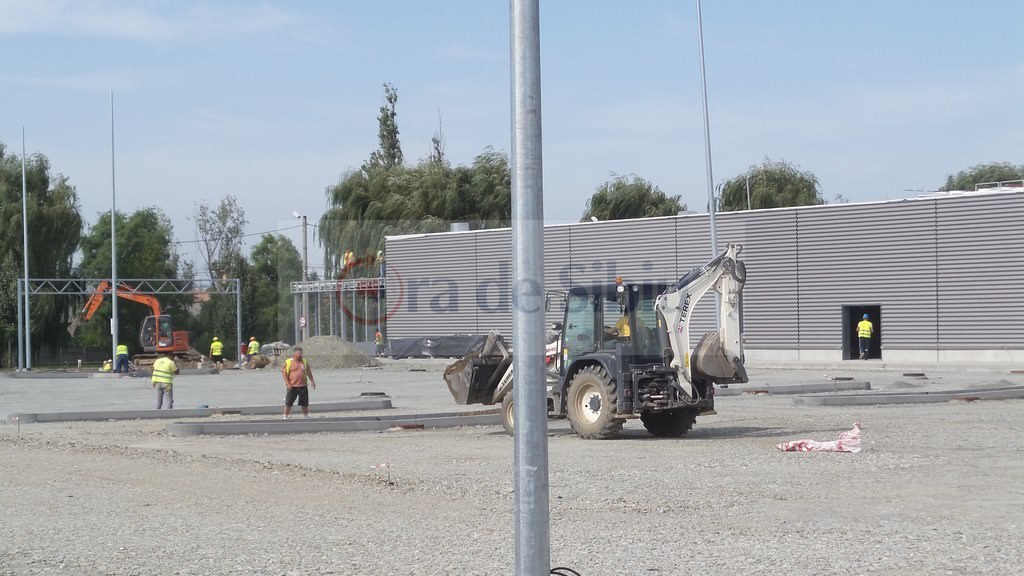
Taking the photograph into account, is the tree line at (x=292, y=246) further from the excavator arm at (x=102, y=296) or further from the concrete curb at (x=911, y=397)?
the concrete curb at (x=911, y=397)

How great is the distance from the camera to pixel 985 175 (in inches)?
3691

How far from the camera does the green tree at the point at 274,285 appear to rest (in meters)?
79.7

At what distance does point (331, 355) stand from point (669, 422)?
34497 millimetres

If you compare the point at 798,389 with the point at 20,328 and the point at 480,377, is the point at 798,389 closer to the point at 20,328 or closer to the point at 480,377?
the point at 480,377

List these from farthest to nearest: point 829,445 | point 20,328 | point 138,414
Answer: point 20,328
point 138,414
point 829,445

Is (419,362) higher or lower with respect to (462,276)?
lower

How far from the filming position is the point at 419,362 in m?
55.9

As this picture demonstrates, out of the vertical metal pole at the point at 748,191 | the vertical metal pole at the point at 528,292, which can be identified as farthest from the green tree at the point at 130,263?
the vertical metal pole at the point at 528,292

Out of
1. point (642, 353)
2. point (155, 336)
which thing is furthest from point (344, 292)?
point (642, 353)

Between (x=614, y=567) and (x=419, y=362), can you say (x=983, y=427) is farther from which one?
(x=419, y=362)

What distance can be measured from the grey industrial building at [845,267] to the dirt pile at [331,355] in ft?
24.8

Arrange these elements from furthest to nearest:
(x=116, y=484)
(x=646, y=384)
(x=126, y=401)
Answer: (x=126, y=401) < (x=646, y=384) < (x=116, y=484)

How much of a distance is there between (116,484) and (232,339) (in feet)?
221

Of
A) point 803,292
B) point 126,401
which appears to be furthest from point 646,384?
point 803,292
